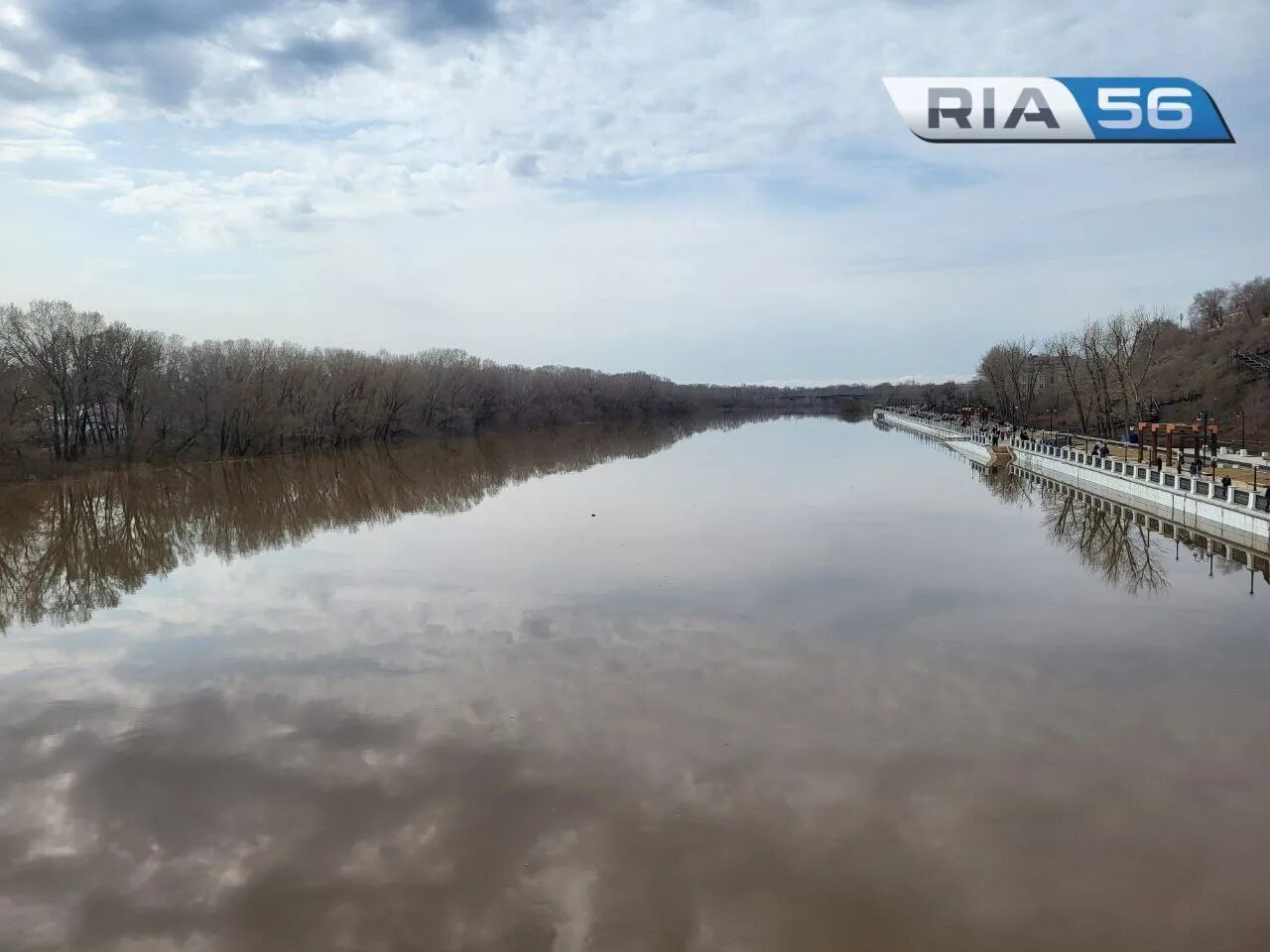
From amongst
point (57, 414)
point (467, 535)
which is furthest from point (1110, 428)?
point (57, 414)

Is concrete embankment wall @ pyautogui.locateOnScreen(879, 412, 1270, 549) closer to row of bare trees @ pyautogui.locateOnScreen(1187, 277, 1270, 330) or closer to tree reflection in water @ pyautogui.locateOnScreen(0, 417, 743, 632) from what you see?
tree reflection in water @ pyautogui.locateOnScreen(0, 417, 743, 632)

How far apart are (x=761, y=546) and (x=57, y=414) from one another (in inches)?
1572

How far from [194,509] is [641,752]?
25.3 m

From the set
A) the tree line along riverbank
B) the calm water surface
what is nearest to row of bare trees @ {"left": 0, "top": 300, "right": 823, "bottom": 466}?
the tree line along riverbank

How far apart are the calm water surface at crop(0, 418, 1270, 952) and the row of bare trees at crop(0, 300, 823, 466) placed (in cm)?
2771

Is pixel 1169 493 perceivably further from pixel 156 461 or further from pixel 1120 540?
pixel 156 461

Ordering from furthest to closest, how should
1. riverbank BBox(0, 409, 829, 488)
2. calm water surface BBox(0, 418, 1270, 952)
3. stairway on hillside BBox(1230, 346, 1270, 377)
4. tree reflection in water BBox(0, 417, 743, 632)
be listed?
stairway on hillside BBox(1230, 346, 1270, 377) → riverbank BBox(0, 409, 829, 488) → tree reflection in water BBox(0, 417, 743, 632) → calm water surface BBox(0, 418, 1270, 952)

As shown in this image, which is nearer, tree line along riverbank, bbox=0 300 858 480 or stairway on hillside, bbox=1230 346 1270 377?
tree line along riverbank, bbox=0 300 858 480

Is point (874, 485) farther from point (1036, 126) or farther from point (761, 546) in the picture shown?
point (1036, 126)

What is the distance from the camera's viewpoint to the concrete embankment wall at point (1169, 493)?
19.5m

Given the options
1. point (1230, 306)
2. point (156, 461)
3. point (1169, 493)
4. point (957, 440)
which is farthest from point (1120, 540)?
point (1230, 306)

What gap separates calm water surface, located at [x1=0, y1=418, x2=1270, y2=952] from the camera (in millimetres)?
5922

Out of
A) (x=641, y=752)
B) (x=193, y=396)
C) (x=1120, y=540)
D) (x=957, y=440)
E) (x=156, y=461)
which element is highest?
(x=193, y=396)

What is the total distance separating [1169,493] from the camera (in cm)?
2388
